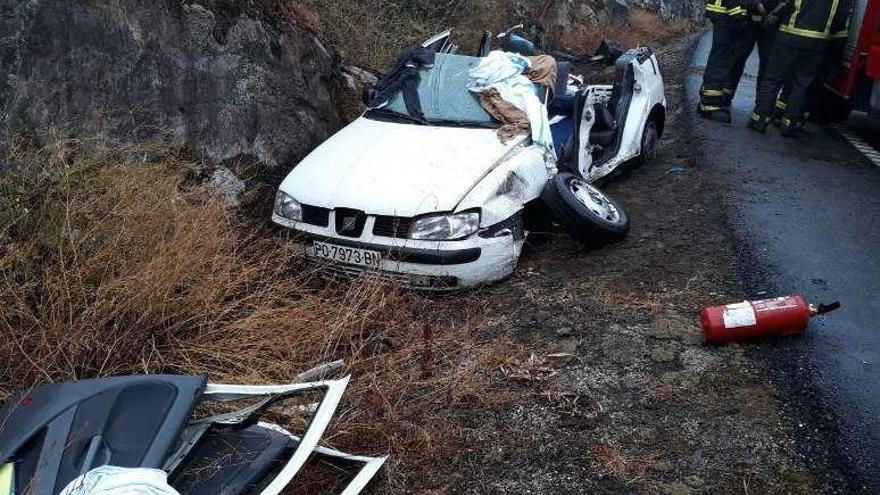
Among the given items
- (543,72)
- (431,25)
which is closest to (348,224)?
(543,72)

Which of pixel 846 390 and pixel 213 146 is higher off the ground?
pixel 846 390

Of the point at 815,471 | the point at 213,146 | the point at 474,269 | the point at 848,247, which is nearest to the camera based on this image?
the point at 815,471

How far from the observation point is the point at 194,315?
13.5 ft

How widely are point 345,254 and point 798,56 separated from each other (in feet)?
18.1

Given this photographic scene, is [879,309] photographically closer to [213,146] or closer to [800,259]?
[800,259]

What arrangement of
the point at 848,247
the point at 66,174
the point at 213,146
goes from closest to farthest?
1. the point at 66,174
2. the point at 848,247
3. the point at 213,146

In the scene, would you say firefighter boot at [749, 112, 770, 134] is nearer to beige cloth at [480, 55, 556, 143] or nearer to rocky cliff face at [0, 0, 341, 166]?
beige cloth at [480, 55, 556, 143]

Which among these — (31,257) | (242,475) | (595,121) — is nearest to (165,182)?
(31,257)

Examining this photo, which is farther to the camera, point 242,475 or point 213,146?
point 213,146

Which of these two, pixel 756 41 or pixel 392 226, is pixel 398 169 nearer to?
pixel 392 226

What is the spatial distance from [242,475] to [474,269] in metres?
2.54

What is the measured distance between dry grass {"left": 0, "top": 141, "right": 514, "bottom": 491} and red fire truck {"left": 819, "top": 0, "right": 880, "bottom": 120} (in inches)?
195

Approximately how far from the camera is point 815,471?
3113 millimetres

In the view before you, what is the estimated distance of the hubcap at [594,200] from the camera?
5402 millimetres
